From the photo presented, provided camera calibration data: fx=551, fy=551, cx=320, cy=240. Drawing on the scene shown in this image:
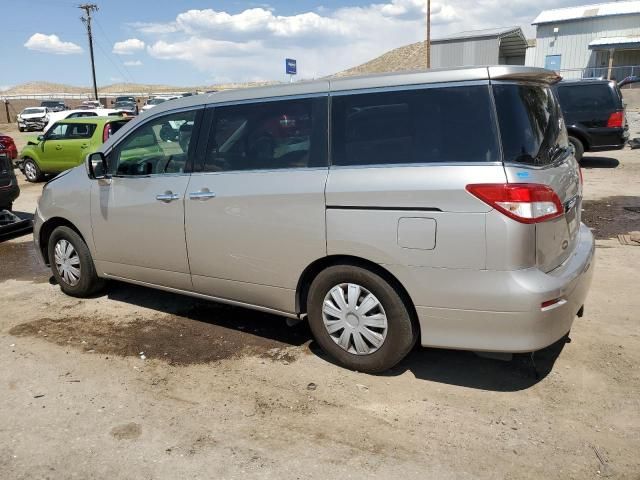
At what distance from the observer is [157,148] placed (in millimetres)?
4562

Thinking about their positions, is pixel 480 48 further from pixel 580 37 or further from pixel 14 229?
pixel 14 229

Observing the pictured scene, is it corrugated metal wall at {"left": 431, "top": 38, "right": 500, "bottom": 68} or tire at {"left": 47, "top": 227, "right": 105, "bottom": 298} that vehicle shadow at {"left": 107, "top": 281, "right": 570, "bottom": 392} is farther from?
corrugated metal wall at {"left": 431, "top": 38, "right": 500, "bottom": 68}

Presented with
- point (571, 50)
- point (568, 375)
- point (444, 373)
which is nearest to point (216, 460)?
point (444, 373)

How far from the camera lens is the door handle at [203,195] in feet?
13.3

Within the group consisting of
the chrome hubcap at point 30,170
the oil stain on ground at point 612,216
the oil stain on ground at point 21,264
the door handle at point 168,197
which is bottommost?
the oil stain on ground at point 21,264

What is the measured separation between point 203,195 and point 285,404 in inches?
64.4

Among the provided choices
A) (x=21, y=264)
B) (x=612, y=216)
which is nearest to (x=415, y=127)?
(x=21, y=264)

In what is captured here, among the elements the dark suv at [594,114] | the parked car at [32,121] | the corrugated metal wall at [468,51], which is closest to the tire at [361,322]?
the dark suv at [594,114]

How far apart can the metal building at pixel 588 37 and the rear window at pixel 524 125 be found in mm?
39996

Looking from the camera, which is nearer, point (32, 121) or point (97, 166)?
point (97, 166)

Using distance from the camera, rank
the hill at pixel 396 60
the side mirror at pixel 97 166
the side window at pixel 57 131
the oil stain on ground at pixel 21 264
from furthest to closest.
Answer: the hill at pixel 396 60, the side window at pixel 57 131, the oil stain on ground at pixel 21 264, the side mirror at pixel 97 166

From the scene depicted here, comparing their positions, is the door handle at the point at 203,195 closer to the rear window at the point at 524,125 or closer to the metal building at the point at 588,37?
the rear window at the point at 524,125

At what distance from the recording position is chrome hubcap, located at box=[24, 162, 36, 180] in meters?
14.6

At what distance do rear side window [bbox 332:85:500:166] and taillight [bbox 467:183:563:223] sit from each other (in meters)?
0.18
